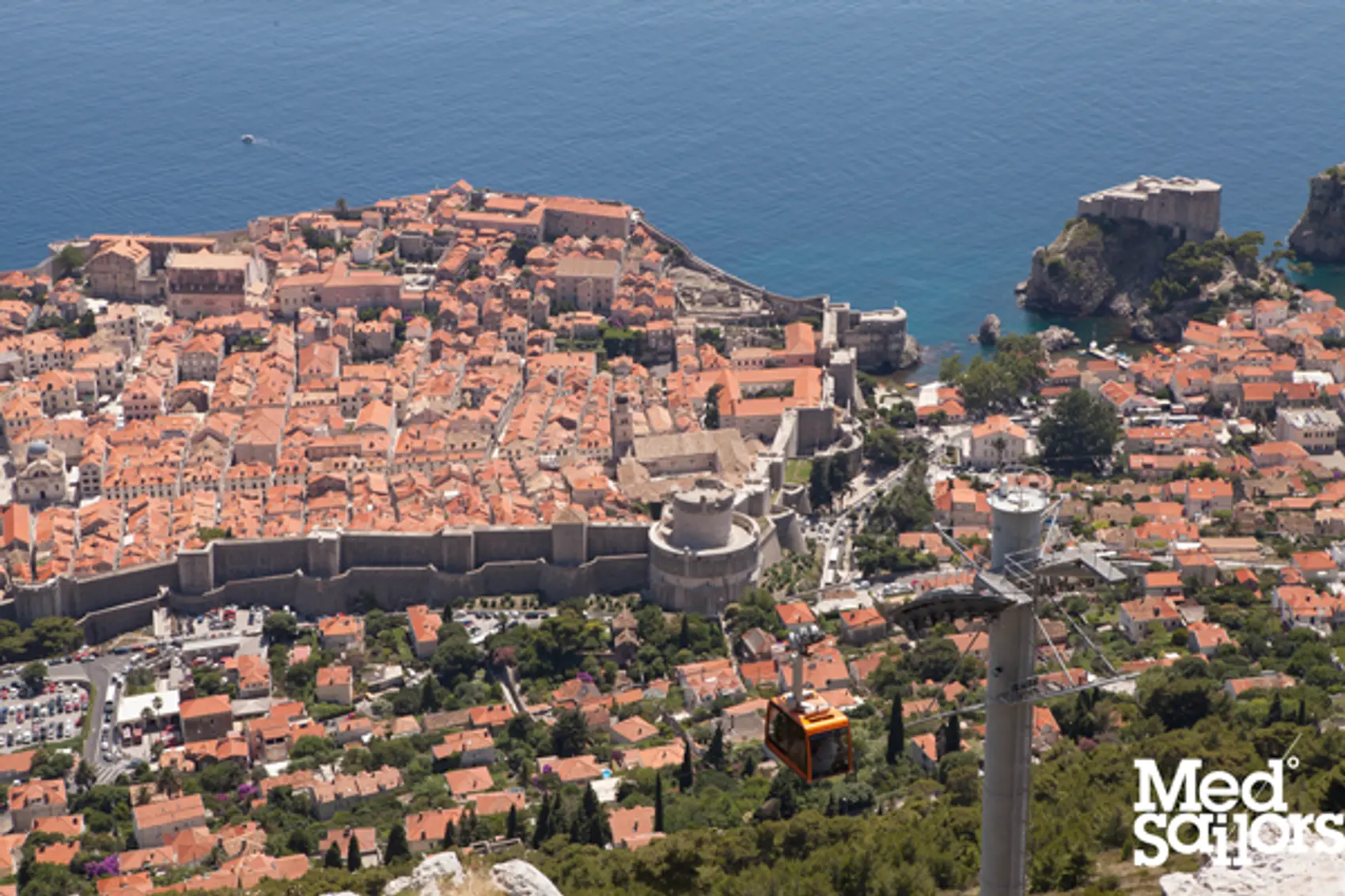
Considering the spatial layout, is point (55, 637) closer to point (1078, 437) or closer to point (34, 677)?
point (34, 677)

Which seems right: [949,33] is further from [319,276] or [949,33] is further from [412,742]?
[412,742]

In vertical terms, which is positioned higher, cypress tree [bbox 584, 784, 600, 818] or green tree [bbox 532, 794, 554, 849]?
cypress tree [bbox 584, 784, 600, 818]

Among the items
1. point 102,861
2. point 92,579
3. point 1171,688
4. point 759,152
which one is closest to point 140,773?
point 102,861

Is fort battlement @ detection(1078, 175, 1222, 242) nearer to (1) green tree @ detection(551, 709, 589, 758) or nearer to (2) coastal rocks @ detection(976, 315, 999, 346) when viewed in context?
(2) coastal rocks @ detection(976, 315, 999, 346)

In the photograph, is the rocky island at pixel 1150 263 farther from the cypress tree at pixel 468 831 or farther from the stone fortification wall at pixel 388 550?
the cypress tree at pixel 468 831

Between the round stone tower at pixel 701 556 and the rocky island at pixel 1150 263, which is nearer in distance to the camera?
the round stone tower at pixel 701 556

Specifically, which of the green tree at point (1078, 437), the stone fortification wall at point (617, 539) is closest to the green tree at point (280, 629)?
the stone fortification wall at point (617, 539)

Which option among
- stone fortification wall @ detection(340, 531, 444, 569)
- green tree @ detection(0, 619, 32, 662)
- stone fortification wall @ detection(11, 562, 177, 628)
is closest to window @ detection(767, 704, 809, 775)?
stone fortification wall @ detection(340, 531, 444, 569)
